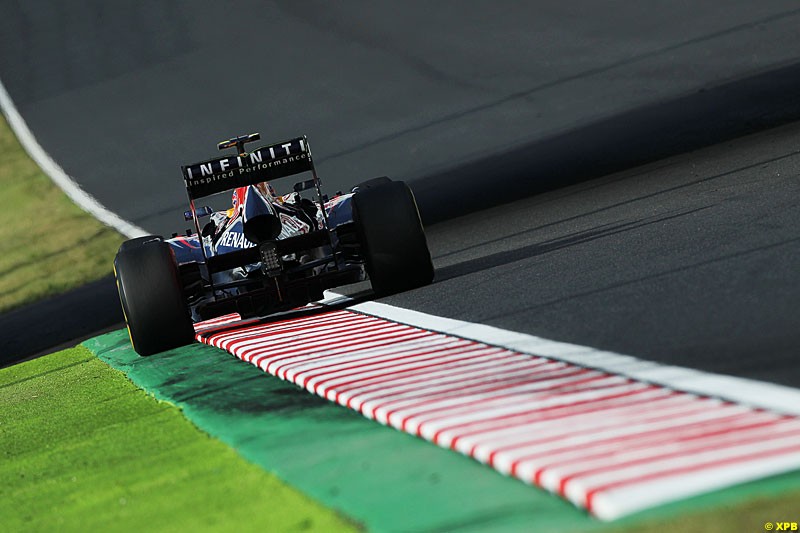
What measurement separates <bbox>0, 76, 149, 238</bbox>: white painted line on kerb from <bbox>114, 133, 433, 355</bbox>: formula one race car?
8830 millimetres

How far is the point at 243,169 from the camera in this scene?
9938 mm

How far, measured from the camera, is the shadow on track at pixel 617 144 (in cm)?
1559

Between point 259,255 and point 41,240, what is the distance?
1122cm

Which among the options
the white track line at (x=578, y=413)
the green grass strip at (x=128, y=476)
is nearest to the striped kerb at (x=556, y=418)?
the white track line at (x=578, y=413)

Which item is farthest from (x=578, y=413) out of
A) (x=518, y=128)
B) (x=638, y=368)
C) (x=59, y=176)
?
(x=59, y=176)

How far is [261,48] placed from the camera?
28.8m

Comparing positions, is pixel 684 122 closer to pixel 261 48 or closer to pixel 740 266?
pixel 740 266

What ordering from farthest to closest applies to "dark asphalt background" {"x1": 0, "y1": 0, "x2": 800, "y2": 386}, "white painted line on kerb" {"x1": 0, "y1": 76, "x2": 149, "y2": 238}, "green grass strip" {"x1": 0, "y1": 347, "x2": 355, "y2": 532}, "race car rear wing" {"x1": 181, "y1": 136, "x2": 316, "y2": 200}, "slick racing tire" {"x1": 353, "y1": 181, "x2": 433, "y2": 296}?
1. "white painted line on kerb" {"x1": 0, "y1": 76, "x2": 149, "y2": 238}
2. "race car rear wing" {"x1": 181, "y1": 136, "x2": 316, "y2": 200}
3. "slick racing tire" {"x1": 353, "y1": 181, "x2": 433, "y2": 296}
4. "dark asphalt background" {"x1": 0, "y1": 0, "x2": 800, "y2": 386}
5. "green grass strip" {"x1": 0, "y1": 347, "x2": 355, "y2": 532}

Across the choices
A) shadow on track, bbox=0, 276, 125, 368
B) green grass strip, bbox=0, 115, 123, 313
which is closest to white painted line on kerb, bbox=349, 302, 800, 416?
shadow on track, bbox=0, 276, 125, 368

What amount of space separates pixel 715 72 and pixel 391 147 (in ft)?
16.7

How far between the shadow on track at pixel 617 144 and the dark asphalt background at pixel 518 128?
0.05m

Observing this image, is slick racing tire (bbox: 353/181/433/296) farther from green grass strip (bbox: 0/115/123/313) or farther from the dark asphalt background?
green grass strip (bbox: 0/115/123/313)

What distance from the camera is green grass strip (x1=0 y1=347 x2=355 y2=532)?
4.74 meters

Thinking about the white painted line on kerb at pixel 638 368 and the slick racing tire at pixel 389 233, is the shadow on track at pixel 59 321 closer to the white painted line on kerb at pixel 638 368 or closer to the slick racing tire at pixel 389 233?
the slick racing tire at pixel 389 233
